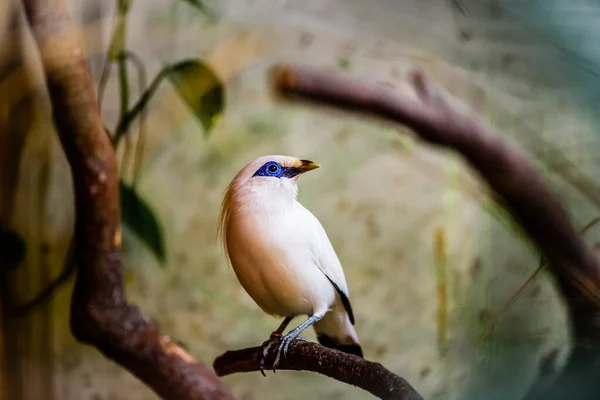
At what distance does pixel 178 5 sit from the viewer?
86cm

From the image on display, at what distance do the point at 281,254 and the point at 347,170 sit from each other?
16 cm

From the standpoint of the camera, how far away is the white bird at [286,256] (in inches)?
30.7

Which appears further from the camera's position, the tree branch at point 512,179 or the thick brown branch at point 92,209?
the thick brown branch at point 92,209

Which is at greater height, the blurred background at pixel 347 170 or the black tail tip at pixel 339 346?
the blurred background at pixel 347 170

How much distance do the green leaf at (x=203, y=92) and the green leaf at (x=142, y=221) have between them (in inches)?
6.0

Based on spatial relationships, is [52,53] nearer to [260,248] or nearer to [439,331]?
[260,248]

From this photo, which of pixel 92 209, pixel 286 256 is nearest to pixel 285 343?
pixel 286 256

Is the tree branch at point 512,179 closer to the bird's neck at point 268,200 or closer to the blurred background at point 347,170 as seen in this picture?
the blurred background at point 347,170

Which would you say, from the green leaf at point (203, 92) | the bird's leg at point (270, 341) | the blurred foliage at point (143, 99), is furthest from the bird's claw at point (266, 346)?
the green leaf at point (203, 92)

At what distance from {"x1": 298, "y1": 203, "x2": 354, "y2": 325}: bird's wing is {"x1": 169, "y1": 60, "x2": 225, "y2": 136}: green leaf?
0.65 ft

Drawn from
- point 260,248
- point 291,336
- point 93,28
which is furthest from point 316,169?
point 93,28

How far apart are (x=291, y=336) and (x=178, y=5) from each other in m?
0.52

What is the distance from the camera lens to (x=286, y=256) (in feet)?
2.54

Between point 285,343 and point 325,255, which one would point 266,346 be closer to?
point 285,343
